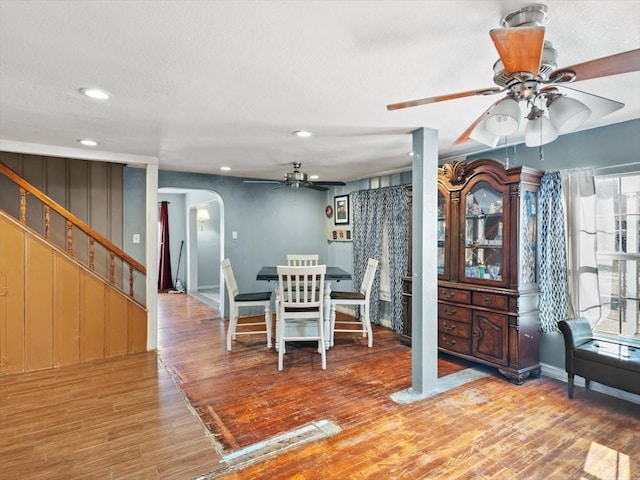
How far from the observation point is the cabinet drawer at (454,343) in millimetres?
3482

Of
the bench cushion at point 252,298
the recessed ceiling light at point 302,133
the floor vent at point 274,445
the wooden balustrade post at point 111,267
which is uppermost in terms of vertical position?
the recessed ceiling light at point 302,133

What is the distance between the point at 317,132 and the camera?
122 inches

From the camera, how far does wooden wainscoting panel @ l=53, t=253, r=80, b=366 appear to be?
3.63 m

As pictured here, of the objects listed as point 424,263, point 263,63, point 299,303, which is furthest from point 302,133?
point 299,303

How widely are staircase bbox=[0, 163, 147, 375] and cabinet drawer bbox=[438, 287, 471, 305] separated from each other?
339 cm

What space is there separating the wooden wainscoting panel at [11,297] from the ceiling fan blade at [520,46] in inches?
168

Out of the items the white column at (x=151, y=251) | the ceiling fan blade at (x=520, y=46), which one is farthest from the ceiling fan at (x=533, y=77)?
the white column at (x=151, y=251)

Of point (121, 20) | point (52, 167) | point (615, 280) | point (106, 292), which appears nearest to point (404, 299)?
point (615, 280)

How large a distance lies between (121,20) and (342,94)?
4.08 feet

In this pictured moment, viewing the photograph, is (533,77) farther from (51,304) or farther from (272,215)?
(272,215)

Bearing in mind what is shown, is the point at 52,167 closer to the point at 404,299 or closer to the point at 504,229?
the point at 404,299

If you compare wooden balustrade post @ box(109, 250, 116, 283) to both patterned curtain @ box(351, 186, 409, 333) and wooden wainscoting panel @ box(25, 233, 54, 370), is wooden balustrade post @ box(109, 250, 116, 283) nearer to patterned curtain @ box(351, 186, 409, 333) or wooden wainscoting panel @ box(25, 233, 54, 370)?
wooden wainscoting panel @ box(25, 233, 54, 370)

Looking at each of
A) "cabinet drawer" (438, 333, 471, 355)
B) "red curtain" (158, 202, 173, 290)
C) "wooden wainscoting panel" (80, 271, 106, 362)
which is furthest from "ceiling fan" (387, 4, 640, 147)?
"red curtain" (158, 202, 173, 290)

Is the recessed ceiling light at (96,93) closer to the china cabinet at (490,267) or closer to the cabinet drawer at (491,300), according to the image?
the china cabinet at (490,267)
